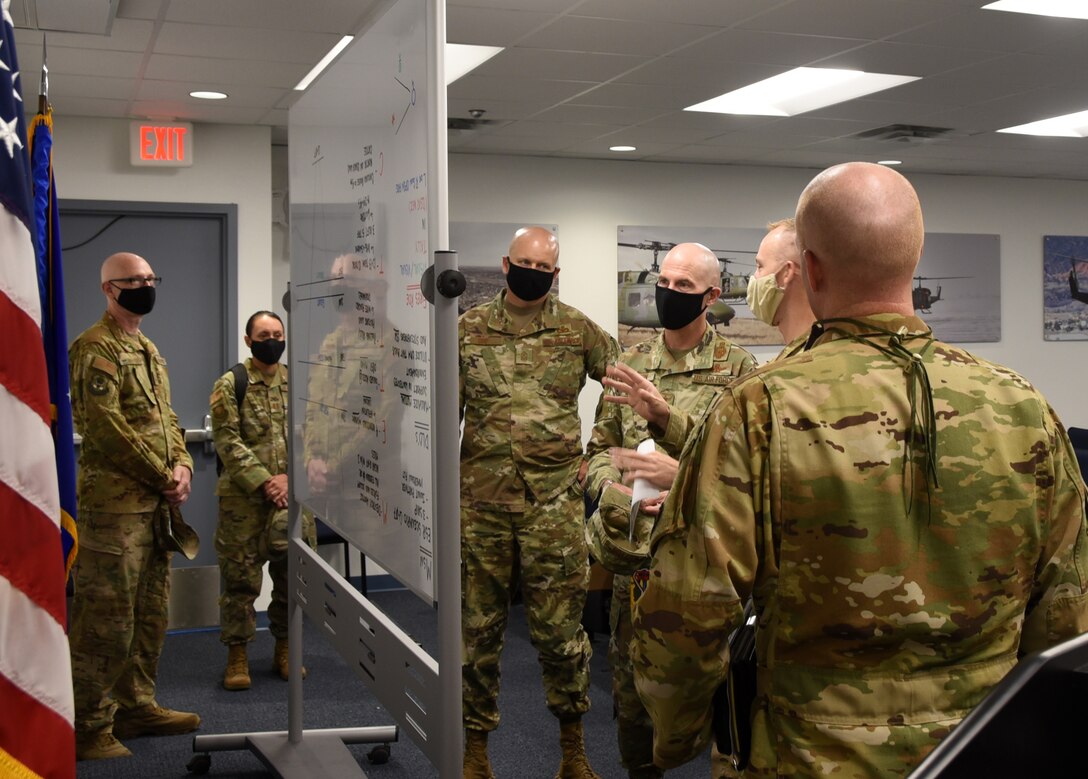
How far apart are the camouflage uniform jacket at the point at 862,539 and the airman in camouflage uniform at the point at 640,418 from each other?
1323mm

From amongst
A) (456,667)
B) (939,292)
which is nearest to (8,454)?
(456,667)

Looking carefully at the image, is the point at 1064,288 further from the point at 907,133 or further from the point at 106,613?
the point at 106,613

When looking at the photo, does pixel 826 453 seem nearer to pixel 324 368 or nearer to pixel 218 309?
pixel 324 368

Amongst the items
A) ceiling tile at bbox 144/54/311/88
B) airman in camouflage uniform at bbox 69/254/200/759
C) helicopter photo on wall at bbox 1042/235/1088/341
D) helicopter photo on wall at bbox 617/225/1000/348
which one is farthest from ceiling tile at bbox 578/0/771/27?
helicopter photo on wall at bbox 1042/235/1088/341

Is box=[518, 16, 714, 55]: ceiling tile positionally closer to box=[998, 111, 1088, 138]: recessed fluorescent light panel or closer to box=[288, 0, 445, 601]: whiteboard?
box=[288, 0, 445, 601]: whiteboard

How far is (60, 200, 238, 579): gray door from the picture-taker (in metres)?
5.76

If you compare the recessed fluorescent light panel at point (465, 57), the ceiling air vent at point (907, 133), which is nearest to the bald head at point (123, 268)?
the recessed fluorescent light panel at point (465, 57)

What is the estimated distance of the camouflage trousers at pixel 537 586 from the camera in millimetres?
3434

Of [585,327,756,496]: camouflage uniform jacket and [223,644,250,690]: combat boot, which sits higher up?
[585,327,756,496]: camouflage uniform jacket

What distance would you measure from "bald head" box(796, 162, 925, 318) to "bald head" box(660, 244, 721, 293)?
1.60 metres

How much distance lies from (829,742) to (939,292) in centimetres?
722

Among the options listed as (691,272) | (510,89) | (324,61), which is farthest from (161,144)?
(691,272)

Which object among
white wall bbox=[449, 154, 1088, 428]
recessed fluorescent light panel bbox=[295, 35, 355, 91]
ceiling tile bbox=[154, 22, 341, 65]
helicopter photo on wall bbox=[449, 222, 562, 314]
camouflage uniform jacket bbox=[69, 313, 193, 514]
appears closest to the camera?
camouflage uniform jacket bbox=[69, 313, 193, 514]

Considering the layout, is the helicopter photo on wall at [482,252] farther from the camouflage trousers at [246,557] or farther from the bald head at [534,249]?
the bald head at [534,249]
